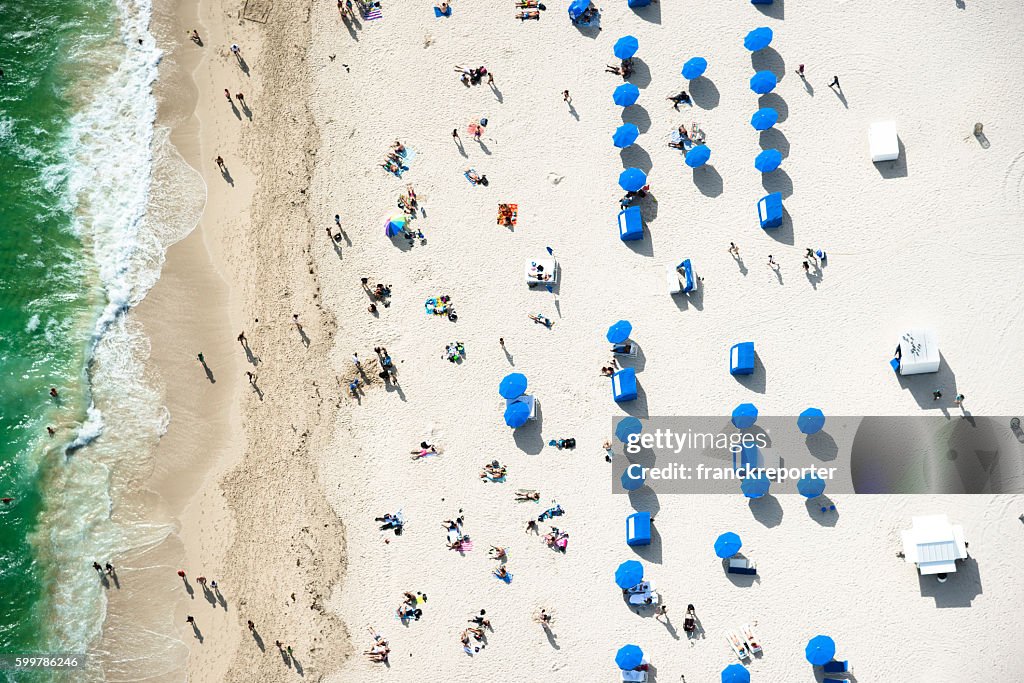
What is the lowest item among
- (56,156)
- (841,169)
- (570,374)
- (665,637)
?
(665,637)

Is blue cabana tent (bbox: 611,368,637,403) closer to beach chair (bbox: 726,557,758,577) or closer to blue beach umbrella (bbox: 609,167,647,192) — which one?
beach chair (bbox: 726,557,758,577)

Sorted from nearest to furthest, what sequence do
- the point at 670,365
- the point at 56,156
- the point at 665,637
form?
the point at 665,637, the point at 670,365, the point at 56,156

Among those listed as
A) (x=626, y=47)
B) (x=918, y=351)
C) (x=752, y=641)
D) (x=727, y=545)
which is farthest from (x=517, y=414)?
(x=626, y=47)

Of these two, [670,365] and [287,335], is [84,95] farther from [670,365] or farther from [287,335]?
[670,365]

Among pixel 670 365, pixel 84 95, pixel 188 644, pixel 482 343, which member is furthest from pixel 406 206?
pixel 188 644

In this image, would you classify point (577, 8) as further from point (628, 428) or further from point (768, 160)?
point (628, 428)

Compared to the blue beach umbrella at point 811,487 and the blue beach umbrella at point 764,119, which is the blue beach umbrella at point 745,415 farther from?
the blue beach umbrella at point 764,119

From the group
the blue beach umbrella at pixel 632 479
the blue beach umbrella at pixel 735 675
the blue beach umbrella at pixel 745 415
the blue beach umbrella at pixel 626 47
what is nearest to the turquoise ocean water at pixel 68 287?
the blue beach umbrella at pixel 632 479
